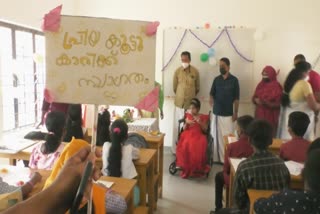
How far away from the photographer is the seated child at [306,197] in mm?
1467

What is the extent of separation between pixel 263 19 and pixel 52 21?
4.42 metres

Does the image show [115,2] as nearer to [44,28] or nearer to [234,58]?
[234,58]

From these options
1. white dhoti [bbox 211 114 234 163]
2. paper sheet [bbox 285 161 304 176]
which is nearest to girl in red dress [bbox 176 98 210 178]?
white dhoti [bbox 211 114 234 163]

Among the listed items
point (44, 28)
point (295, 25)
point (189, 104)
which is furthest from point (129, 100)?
point (295, 25)

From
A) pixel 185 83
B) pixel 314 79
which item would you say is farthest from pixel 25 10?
pixel 314 79

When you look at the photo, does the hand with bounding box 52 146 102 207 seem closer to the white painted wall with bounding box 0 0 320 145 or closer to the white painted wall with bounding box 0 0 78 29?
the white painted wall with bounding box 0 0 78 29

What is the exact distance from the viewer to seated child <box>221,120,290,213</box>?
216 cm

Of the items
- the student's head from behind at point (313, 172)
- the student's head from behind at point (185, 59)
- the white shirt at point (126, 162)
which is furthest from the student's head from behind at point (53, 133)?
the student's head from behind at point (185, 59)

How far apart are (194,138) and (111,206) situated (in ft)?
8.40

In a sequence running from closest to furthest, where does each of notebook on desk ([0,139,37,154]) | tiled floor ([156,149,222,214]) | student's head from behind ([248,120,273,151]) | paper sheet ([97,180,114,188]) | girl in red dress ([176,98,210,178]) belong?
paper sheet ([97,180,114,188]), student's head from behind ([248,120,273,151]), notebook on desk ([0,139,37,154]), tiled floor ([156,149,222,214]), girl in red dress ([176,98,210,178])

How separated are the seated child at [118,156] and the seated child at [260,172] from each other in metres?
0.85

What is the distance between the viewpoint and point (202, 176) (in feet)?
14.3

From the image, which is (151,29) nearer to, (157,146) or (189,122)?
(157,146)

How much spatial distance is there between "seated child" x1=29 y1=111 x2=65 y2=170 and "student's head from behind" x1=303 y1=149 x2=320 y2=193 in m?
1.79
